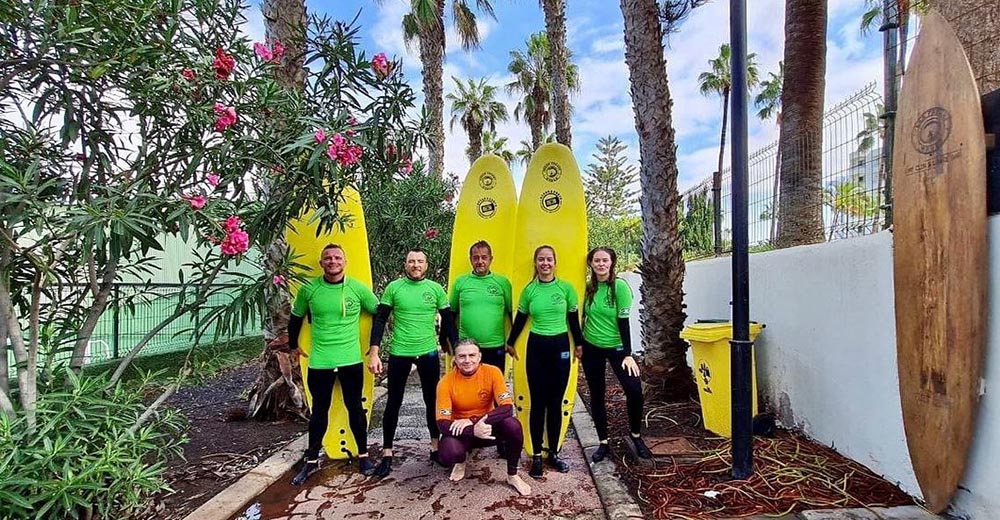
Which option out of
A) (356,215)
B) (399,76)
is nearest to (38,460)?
(356,215)

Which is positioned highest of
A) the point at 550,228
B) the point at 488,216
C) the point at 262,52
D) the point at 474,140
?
the point at 474,140

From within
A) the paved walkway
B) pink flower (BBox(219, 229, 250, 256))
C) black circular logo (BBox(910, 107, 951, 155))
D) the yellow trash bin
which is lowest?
the paved walkway

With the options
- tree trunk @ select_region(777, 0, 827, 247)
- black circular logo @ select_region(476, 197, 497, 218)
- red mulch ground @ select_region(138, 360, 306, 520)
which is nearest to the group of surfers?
red mulch ground @ select_region(138, 360, 306, 520)

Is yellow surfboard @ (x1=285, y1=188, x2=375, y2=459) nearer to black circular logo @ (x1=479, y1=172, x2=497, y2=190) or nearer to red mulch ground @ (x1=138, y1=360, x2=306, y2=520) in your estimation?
red mulch ground @ (x1=138, y1=360, x2=306, y2=520)

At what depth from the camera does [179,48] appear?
290cm

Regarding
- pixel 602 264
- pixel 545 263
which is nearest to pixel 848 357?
pixel 602 264

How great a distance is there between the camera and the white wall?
249 cm

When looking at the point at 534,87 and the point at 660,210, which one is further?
the point at 534,87

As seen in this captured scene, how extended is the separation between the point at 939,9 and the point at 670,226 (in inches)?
90.2

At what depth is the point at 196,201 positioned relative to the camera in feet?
8.71

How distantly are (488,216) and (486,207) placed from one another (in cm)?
9

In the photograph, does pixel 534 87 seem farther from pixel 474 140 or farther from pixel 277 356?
pixel 277 356

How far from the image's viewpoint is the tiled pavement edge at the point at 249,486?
3.12m

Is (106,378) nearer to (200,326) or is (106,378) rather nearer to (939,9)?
(200,326)
